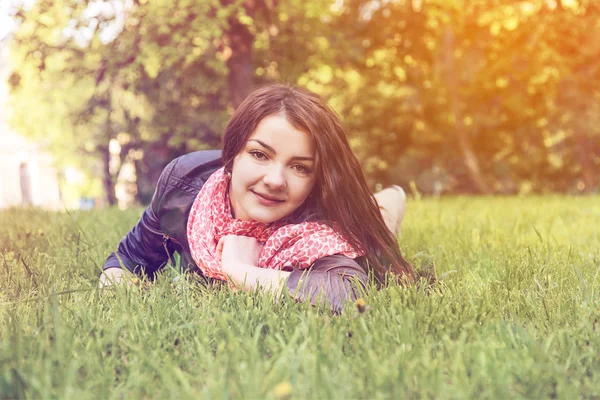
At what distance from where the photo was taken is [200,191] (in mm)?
2572

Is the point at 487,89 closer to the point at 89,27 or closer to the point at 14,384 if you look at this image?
the point at 89,27

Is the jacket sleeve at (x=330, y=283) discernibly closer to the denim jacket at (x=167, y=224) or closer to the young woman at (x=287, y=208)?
the young woman at (x=287, y=208)

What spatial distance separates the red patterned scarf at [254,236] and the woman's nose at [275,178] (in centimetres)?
18

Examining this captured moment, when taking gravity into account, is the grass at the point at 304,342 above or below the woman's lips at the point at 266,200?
below

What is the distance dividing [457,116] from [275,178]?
7.58 m

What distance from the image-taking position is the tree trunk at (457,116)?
892 centimetres

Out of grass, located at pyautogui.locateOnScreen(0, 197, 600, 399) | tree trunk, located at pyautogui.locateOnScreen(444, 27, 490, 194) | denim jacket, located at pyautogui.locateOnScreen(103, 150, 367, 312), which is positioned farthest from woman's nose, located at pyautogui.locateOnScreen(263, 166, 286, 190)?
tree trunk, located at pyautogui.locateOnScreen(444, 27, 490, 194)

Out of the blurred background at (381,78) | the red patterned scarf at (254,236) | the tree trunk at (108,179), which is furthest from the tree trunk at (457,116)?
the red patterned scarf at (254,236)

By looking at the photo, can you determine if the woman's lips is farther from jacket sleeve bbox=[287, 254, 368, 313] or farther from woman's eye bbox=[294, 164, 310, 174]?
jacket sleeve bbox=[287, 254, 368, 313]

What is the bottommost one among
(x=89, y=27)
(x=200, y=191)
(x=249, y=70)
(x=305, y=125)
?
(x=200, y=191)

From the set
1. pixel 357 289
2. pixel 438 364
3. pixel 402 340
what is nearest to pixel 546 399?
pixel 438 364

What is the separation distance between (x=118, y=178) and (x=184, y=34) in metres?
4.17

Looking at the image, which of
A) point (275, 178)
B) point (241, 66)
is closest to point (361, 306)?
point (275, 178)

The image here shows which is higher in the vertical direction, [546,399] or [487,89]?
[487,89]
